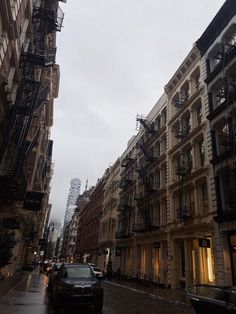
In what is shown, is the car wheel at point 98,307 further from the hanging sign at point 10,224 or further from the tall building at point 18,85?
the hanging sign at point 10,224

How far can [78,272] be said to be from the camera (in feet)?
48.5

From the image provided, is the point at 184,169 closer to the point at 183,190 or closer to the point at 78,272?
the point at 183,190

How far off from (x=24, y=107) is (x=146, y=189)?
19.7 m

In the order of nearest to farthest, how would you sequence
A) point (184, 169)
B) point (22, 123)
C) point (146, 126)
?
point (22, 123), point (184, 169), point (146, 126)

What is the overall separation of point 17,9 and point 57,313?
15864 millimetres

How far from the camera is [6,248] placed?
19547mm

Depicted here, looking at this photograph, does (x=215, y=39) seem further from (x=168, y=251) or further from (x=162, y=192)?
(x=168, y=251)

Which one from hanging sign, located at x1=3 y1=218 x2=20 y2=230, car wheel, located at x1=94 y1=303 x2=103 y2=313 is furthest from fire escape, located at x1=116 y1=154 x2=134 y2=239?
car wheel, located at x1=94 y1=303 x2=103 y2=313

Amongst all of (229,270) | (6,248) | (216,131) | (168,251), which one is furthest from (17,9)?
(168,251)

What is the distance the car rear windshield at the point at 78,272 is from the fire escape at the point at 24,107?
6263mm

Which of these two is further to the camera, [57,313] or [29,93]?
[29,93]

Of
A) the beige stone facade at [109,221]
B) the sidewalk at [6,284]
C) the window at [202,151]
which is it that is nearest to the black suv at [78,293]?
the sidewalk at [6,284]

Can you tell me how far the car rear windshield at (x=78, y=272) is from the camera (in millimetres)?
14493

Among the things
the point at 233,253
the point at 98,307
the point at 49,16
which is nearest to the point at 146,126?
the point at 49,16
